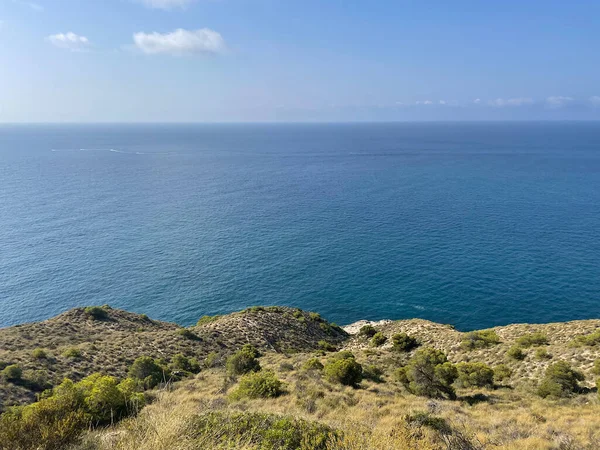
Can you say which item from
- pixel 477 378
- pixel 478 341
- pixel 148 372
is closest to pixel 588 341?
pixel 478 341

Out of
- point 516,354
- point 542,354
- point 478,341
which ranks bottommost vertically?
point 478,341

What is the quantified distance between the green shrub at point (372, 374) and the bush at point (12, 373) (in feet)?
72.5

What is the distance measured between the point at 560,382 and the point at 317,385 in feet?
45.3

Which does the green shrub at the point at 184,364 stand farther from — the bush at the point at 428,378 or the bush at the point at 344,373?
the bush at the point at 428,378

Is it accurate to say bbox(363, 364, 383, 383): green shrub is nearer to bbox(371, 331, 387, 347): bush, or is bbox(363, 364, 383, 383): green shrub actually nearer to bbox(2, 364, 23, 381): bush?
bbox(371, 331, 387, 347): bush

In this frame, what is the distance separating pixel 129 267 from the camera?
216 feet

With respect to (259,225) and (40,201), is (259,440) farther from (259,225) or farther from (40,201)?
(40,201)

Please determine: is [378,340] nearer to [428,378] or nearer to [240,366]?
[428,378]

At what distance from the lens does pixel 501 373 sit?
24688mm

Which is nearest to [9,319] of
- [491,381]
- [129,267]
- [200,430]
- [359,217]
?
[129,267]

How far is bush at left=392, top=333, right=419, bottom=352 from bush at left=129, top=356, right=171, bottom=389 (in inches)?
840

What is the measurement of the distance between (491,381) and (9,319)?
5924 centimetres

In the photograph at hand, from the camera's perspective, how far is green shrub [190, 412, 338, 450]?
406 inches

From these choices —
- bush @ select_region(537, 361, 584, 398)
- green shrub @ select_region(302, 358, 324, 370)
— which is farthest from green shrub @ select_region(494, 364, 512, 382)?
green shrub @ select_region(302, 358, 324, 370)
